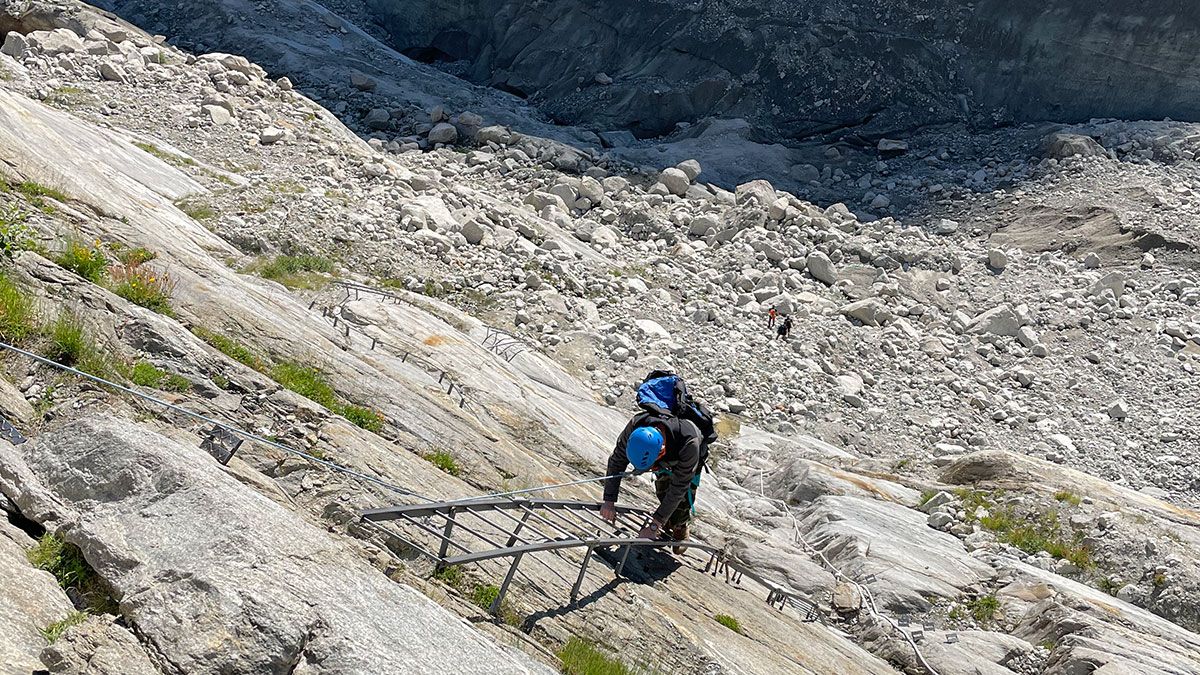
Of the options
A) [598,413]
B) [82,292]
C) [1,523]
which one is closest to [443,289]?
[598,413]

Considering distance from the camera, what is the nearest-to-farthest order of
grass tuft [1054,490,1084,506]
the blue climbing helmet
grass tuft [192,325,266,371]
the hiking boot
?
1. the blue climbing helmet
2. grass tuft [192,325,266,371]
3. the hiking boot
4. grass tuft [1054,490,1084,506]

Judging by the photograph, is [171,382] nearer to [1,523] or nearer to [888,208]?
[1,523]

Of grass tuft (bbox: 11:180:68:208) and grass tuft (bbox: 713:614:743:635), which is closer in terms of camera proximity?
grass tuft (bbox: 713:614:743:635)

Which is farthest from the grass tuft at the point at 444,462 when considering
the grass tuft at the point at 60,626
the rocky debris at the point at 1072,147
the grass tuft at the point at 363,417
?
the rocky debris at the point at 1072,147

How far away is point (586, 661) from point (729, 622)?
6.63 feet

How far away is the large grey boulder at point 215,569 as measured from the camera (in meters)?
4.59

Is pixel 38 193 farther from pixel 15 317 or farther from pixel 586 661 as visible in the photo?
pixel 586 661

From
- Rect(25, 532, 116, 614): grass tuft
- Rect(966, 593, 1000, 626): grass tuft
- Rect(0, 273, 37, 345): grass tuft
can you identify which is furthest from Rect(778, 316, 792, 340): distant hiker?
Rect(25, 532, 116, 614): grass tuft

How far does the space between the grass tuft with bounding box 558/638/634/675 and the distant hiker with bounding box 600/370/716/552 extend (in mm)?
1910

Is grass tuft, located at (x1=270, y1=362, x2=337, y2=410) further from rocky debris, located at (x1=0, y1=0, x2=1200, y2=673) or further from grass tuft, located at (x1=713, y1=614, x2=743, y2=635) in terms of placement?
grass tuft, located at (x1=713, y1=614, x2=743, y2=635)

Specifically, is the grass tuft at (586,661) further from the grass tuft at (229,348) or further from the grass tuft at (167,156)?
the grass tuft at (167,156)

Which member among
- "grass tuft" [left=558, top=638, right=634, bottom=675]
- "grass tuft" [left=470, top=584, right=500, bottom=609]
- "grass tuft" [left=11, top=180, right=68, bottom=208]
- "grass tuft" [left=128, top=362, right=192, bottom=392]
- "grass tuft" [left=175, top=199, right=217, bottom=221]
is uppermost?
"grass tuft" [left=11, top=180, right=68, bottom=208]

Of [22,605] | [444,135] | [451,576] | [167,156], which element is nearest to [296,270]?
[167,156]

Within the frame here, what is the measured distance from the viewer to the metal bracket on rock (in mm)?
6168
